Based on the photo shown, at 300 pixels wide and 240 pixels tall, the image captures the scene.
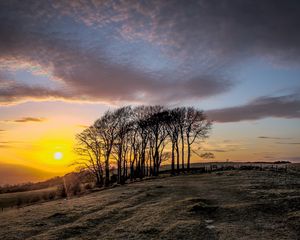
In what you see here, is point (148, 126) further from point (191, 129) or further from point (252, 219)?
point (252, 219)

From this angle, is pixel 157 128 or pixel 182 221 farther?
pixel 157 128

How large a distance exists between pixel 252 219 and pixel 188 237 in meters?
5.54

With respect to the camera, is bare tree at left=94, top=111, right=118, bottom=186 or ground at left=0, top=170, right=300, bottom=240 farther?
bare tree at left=94, top=111, right=118, bottom=186

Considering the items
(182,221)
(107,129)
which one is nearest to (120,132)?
(107,129)

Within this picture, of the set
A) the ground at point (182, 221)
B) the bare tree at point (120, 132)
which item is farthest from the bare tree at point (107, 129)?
the ground at point (182, 221)

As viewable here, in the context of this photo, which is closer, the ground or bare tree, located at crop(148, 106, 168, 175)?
the ground

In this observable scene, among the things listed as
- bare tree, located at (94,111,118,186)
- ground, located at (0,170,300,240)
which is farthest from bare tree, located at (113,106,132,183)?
ground, located at (0,170,300,240)

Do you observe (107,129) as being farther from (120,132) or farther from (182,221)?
(182,221)

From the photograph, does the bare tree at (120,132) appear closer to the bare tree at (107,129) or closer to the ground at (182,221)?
the bare tree at (107,129)

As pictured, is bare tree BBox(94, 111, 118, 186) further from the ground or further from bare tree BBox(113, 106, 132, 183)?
the ground

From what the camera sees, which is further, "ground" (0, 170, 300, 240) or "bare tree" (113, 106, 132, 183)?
"bare tree" (113, 106, 132, 183)

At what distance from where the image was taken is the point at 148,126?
90.1 metres

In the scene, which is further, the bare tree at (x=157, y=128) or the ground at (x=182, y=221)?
the bare tree at (x=157, y=128)

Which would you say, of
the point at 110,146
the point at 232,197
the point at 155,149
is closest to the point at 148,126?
the point at 155,149
